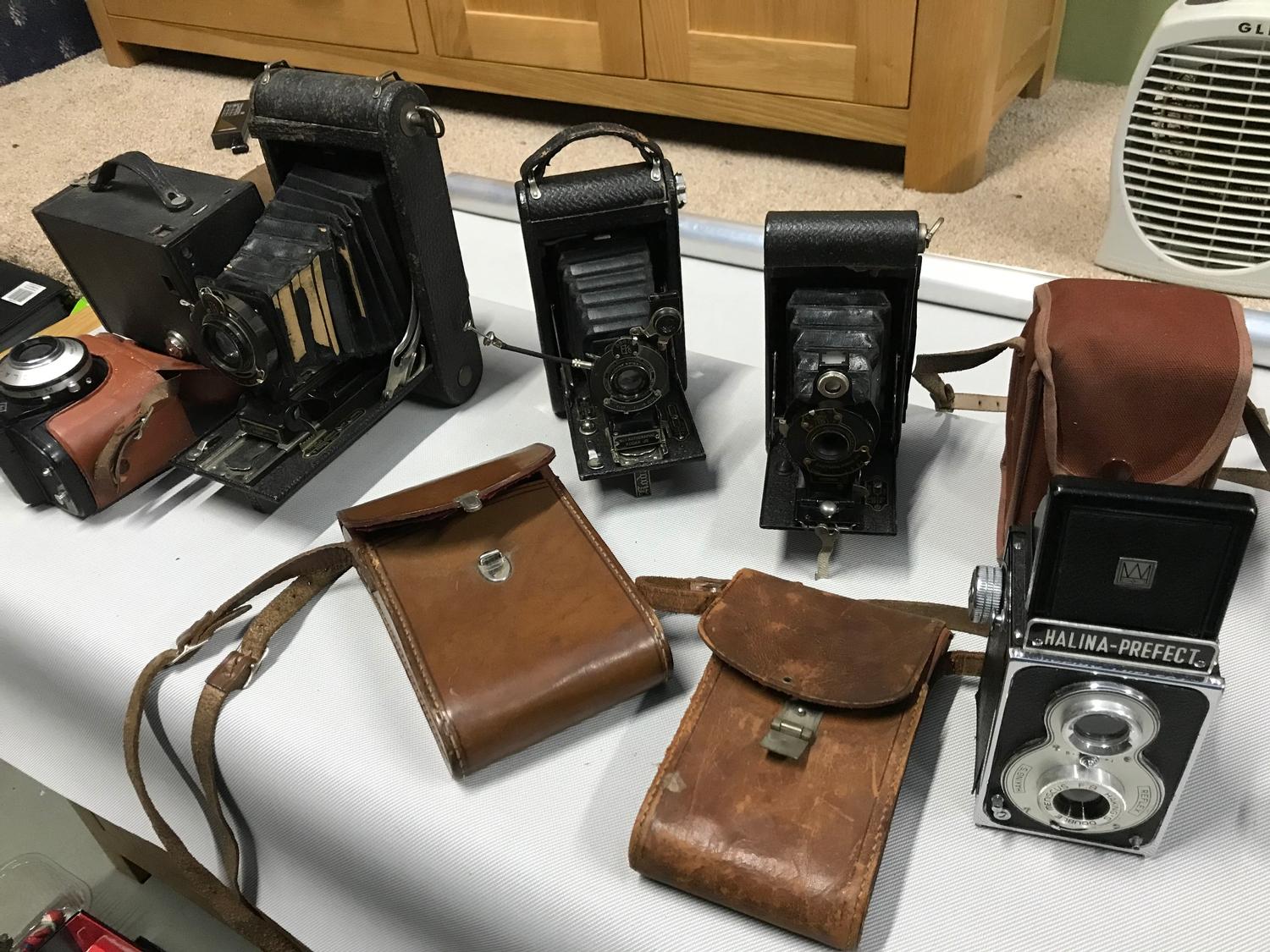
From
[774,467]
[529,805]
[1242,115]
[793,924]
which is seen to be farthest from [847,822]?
[1242,115]

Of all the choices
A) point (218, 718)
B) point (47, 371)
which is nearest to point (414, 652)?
point (218, 718)

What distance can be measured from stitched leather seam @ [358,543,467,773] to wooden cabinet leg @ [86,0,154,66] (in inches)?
88.7

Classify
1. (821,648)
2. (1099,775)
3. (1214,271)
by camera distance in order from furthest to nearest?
1. (1214,271)
2. (821,648)
3. (1099,775)

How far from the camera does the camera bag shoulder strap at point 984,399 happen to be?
0.87 metres

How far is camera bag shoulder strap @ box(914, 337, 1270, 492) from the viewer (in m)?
0.87

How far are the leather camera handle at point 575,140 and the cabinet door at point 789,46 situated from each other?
842 mm

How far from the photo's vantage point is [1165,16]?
1.35m

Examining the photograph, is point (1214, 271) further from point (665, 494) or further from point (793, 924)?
point (793, 924)

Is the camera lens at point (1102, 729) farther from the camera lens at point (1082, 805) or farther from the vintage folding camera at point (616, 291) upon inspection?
the vintage folding camera at point (616, 291)

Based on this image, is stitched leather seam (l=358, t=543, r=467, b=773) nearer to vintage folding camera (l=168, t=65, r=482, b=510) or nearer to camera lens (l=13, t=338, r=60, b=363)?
vintage folding camera (l=168, t=65, r=482, b=510)

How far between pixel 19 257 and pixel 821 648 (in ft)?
5.60

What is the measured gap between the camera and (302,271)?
1.02 m

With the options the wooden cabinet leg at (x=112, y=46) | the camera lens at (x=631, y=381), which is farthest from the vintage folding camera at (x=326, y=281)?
the wooden cabinet leg at (x=112, y=46)

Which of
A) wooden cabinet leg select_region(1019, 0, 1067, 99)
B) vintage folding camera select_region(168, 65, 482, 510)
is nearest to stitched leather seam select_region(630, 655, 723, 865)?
vintage folding camera select_region(168, 65, 482, 510)
